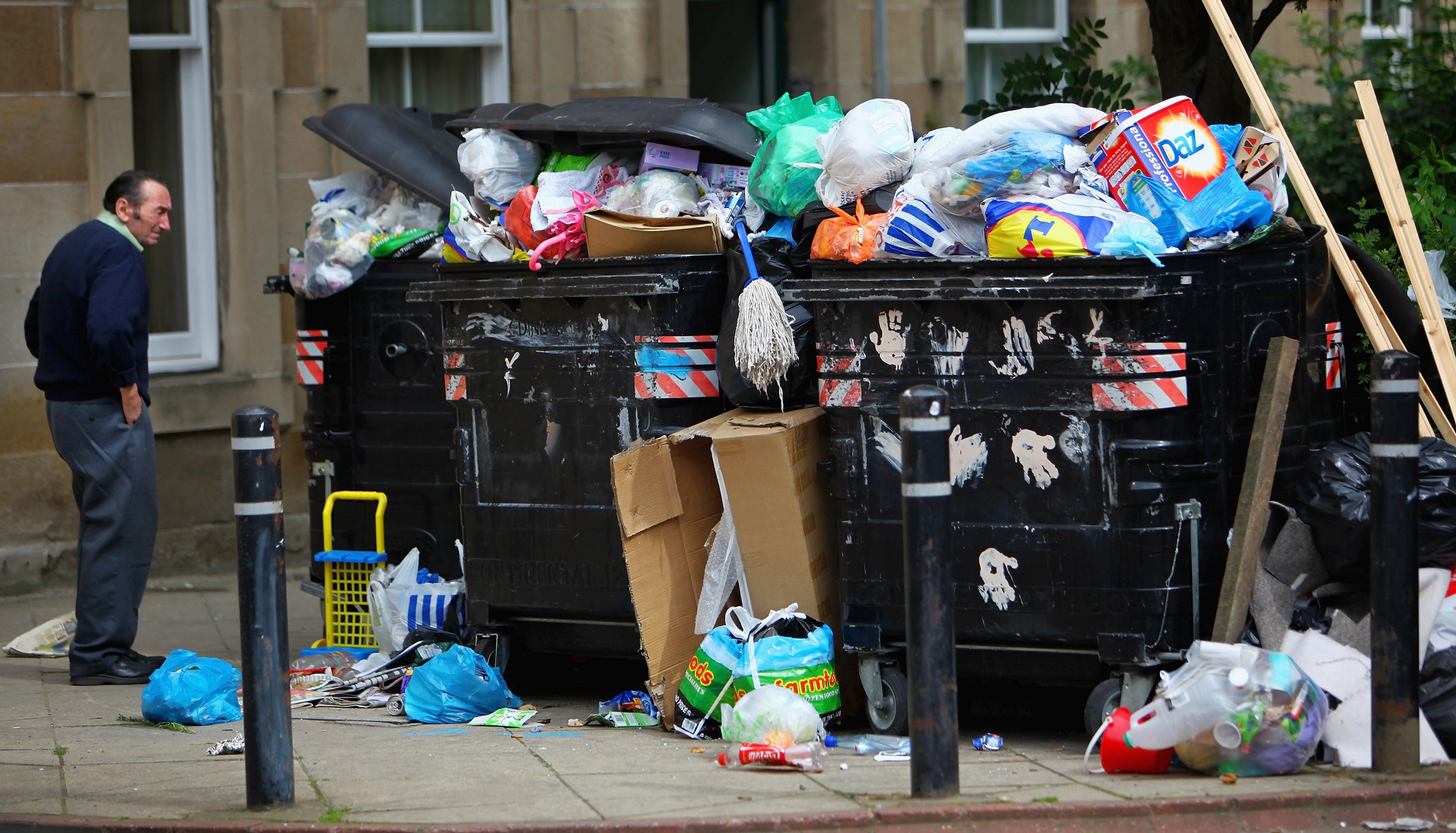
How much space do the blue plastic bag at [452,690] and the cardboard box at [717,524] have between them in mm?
590

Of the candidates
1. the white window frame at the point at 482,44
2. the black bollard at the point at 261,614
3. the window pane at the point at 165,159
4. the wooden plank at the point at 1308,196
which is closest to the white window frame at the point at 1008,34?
the white window frame at the point at 482,44

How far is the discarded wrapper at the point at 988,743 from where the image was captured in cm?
508

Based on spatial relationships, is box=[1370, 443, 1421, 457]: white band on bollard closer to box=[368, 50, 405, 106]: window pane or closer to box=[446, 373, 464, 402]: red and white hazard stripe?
box=[446, 373, 464, 402]: red and white hazard stripe

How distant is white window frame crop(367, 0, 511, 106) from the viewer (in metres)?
10.0

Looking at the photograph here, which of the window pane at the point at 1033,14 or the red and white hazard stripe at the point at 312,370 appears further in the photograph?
the window pane at the point at 1033,14

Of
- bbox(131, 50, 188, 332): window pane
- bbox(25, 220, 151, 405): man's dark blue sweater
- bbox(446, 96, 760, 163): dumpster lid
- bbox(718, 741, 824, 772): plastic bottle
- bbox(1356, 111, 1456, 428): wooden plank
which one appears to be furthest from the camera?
bbox(131, 50, 188, 332): window pane

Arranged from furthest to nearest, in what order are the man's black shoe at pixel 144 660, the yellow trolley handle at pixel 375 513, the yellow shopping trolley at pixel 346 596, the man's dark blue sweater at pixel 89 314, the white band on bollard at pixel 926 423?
the yellow shopping trolley at pixel 346 596 < the yellow trolley handle at pixel 375 513 < the man's black shoe at pixel 144 660 < the man's dark blue sweater at pixel 89 314 < the white band on bollard at pixel 926 423

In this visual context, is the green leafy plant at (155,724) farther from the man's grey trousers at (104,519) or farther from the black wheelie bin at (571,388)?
the black wheelie bin at (571,388)

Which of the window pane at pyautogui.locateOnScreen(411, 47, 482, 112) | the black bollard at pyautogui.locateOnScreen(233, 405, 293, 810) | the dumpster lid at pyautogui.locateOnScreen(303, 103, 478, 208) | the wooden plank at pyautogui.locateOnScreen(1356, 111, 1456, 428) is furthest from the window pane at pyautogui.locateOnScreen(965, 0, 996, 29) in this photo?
the black bollard at pyautogui.locateOnScreen(233, 405, 293, 810)

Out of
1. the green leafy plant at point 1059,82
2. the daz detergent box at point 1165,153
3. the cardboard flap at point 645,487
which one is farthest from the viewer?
the green leafy plant at point 1059,82

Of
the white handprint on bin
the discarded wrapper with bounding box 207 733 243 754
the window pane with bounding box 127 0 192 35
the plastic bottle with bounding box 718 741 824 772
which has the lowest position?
the discarded wrapper with bounding box 207 733 243 754

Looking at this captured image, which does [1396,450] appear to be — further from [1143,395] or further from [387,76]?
[387,76]

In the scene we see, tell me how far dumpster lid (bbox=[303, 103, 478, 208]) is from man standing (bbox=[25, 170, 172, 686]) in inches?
38.3

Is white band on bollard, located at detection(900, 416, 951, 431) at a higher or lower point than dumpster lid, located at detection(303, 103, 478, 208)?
lower
